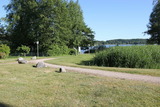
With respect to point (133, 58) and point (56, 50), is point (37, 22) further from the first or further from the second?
point (133, 58)

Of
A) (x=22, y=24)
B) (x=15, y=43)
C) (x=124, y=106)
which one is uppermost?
(x=22, y=24)

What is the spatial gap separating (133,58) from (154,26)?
101ft

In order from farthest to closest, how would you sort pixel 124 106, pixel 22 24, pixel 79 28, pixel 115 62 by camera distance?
1. pixel 79 28
2. pixel 22 24
3. pixel 115 62
4. pixel 124 106

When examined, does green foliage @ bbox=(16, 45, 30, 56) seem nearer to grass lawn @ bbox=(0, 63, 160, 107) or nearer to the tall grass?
→ the tall grass

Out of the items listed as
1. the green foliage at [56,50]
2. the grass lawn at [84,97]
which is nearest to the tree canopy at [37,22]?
the green foliage at [56,50]

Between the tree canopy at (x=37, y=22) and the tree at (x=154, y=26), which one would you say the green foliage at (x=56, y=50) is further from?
the tree at (x=154, y=26)

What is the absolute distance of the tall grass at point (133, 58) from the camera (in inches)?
492

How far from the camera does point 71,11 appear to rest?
42.3 meters

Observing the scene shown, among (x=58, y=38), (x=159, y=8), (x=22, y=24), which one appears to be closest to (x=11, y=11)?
(x=22, y=24)

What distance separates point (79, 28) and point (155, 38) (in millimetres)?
20857

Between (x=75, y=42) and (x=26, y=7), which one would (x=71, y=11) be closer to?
(x=75, y=42)

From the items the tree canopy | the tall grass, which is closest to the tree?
the tree canopy

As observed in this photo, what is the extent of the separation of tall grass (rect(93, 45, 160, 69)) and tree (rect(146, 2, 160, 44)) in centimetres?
2767

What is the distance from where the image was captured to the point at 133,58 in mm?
12727
